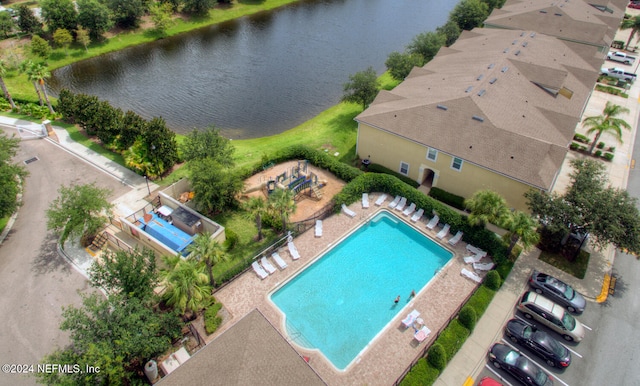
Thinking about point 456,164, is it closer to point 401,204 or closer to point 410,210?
point 410,210

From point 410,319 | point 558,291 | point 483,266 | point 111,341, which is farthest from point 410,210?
point 111,341

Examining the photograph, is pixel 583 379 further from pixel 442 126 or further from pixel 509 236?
pixel 442 126

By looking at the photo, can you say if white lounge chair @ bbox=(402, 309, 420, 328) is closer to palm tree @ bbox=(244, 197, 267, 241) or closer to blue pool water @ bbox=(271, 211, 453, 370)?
blue pool water @ bbox=(271, 211, 453, 370)

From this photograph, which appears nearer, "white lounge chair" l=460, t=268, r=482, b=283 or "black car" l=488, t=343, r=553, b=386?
"black car" l=488, t=343, r=553, b=386

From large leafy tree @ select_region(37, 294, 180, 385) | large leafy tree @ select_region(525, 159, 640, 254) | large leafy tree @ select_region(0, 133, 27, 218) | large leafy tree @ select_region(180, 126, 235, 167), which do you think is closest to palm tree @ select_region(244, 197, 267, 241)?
large leafy tree @ select_region(180, 126, 235, 167)

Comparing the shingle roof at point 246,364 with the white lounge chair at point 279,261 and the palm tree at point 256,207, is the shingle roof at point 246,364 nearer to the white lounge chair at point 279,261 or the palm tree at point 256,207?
the white lounge chair at point 279,261

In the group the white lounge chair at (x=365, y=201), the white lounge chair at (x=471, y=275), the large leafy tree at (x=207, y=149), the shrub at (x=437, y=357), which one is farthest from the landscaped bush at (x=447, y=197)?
the large leafy tree at (x=207, y=149)
